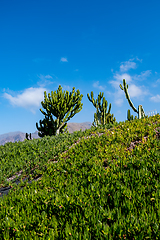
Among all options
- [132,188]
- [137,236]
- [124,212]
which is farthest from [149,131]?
[137,236]

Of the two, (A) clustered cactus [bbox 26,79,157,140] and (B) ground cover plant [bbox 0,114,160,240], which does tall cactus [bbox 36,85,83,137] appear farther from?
(B) ground cover plant [bbox 0,114,160,240]

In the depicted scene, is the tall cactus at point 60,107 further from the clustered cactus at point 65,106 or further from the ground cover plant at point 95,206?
the ground cover plant at point 95,206

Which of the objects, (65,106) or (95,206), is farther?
(65,106)

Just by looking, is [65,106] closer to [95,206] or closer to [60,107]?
[60,107]

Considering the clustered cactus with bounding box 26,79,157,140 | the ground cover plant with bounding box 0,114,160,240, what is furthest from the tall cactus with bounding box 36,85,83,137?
the ground cover plant with bounding box 0,114,160,240

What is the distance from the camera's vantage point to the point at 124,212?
9.90ft

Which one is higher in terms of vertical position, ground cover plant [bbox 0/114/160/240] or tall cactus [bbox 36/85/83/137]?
tall cactus [bbox 36/85/83/137]

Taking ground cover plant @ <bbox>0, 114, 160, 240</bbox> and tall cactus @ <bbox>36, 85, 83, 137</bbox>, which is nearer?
ground cover plant @ <bbox>0, 114, 160, 240</bbox>

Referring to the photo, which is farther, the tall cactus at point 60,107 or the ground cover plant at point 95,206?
the tall cactus at point 60,107

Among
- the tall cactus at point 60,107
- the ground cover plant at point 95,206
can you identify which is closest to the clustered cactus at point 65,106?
the tall cactus at point 60,107

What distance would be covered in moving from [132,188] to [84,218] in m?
1.26

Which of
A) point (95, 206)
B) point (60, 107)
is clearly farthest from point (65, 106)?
point (95, 206)

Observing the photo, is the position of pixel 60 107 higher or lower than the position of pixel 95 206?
higher

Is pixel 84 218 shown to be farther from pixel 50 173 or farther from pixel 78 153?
pixel 78 153
